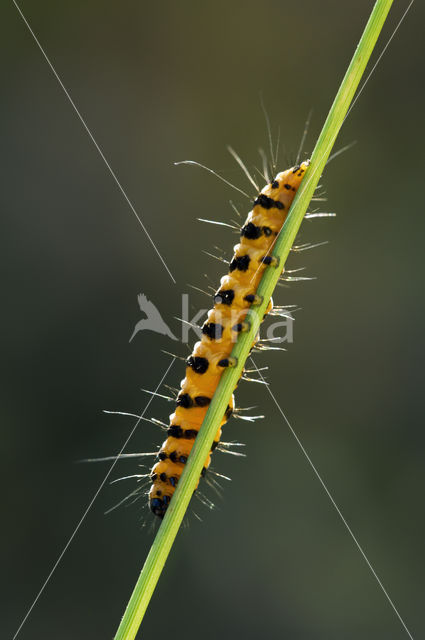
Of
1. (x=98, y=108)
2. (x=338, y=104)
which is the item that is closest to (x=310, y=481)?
(x=98, y=108)

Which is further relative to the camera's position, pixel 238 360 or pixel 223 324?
pixel 223 324

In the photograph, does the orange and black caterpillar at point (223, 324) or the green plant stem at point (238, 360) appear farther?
the orange and black caterpillar at point (223, 324)

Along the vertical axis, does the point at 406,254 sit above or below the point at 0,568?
above

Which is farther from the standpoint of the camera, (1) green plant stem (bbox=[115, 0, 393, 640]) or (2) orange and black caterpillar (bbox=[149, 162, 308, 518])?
(2) orange and black caterpillar (bbox=[149, 162, 308, 518])

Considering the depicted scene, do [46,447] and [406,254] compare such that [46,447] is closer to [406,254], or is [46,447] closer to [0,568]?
[0,568]
